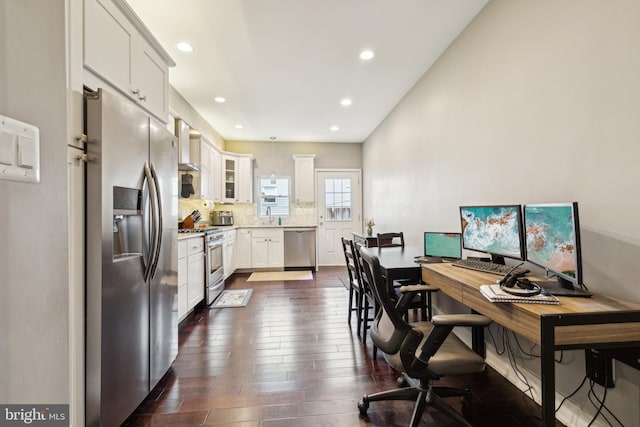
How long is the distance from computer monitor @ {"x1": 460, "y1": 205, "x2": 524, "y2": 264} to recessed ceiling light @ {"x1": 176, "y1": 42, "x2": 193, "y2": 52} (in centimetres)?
294

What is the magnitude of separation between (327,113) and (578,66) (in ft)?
11.0

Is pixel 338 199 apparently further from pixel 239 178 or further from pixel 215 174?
pixel 215 174

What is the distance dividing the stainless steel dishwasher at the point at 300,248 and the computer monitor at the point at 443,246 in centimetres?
347

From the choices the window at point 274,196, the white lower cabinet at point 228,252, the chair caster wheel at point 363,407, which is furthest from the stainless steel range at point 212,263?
the chair caster wheel at point 363,407

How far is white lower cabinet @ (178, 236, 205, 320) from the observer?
2811 mm

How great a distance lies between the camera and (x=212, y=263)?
3730 millimetres

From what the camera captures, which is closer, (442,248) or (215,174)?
(442,248)

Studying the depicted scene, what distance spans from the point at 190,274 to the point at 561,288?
10.4ft

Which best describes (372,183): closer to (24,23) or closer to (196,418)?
(196,418)

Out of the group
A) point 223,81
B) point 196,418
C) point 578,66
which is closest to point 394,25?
point 578,66

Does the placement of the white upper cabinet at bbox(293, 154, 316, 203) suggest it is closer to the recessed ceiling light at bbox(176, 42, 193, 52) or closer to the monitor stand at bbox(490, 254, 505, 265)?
the recessed ceiling light at bbox(176, 42, 193, 52)

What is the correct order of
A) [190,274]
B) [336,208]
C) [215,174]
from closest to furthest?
[190,274]
[215,174]
[336,208]

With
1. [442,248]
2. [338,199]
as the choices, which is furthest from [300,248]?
[442,248]

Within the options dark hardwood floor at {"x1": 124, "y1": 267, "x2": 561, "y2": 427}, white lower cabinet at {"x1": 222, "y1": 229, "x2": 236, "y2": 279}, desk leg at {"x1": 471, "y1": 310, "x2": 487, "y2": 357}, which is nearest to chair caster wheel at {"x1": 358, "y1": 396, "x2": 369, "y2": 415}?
dark hardwood floor at {"x1": 124, "y1": 267, "x2": 561, "y2": 427}
